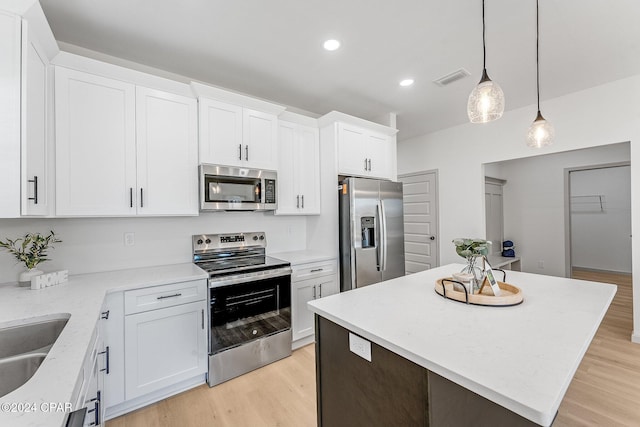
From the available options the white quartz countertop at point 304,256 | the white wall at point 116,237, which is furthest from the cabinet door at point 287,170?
the white quartz countertop at point 304,256

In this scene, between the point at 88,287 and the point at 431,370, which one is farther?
the point at 88,287

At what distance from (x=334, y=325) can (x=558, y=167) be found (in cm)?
557

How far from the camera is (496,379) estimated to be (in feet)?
2.57

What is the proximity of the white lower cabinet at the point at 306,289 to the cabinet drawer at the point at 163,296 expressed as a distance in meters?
0.89

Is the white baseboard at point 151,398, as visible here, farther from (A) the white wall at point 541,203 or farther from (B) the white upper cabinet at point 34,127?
(A) the white wall at point 541,203

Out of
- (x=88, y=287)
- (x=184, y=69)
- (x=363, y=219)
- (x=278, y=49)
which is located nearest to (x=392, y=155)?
(x=363, y=219)

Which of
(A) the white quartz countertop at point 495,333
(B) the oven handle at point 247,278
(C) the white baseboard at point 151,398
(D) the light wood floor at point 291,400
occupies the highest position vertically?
(A) the white quartz countertop at point 495,333

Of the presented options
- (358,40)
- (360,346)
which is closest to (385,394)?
(360,346)

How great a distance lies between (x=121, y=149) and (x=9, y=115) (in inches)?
26.9

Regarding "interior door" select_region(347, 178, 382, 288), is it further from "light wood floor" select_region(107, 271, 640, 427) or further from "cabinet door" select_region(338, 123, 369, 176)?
"light wood floor" select_region(107, 271, 640, 427)

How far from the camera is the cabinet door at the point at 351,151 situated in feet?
10.4

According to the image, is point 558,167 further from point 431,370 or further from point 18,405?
point 18,405

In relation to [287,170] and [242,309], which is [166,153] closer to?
[287,170]

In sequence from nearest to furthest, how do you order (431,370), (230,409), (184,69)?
1. (431,370)
2. (230,409)
3. (184,69)
